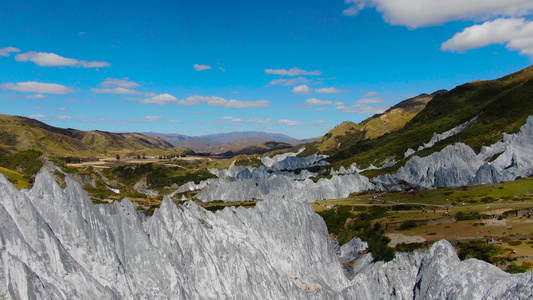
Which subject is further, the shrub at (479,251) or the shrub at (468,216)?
the shrub at (468,216)

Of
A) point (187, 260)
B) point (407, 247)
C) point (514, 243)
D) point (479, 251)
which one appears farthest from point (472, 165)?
point (187, 260)

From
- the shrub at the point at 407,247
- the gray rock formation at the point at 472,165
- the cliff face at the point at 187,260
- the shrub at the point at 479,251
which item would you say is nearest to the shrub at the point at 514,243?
the shrub at the point at 479,251

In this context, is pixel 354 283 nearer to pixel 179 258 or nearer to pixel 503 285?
pixel 503 285

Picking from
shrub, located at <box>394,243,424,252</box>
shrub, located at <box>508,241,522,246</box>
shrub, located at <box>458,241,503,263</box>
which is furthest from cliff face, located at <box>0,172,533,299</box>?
shrub, located at <box>508,241,522,246</box>

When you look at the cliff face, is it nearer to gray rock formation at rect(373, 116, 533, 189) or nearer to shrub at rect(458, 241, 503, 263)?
shrub at rect(458, 241, 503, 263)

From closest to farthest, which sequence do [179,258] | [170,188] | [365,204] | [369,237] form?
[179,258] → [369,237] → [365,204] → [170,188]

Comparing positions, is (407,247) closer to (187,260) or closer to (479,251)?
(479,251)

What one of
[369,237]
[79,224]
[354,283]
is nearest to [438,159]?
[369,237]

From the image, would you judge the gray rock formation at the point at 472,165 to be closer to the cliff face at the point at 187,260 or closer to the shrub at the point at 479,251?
the shrub at the point at 479,251
